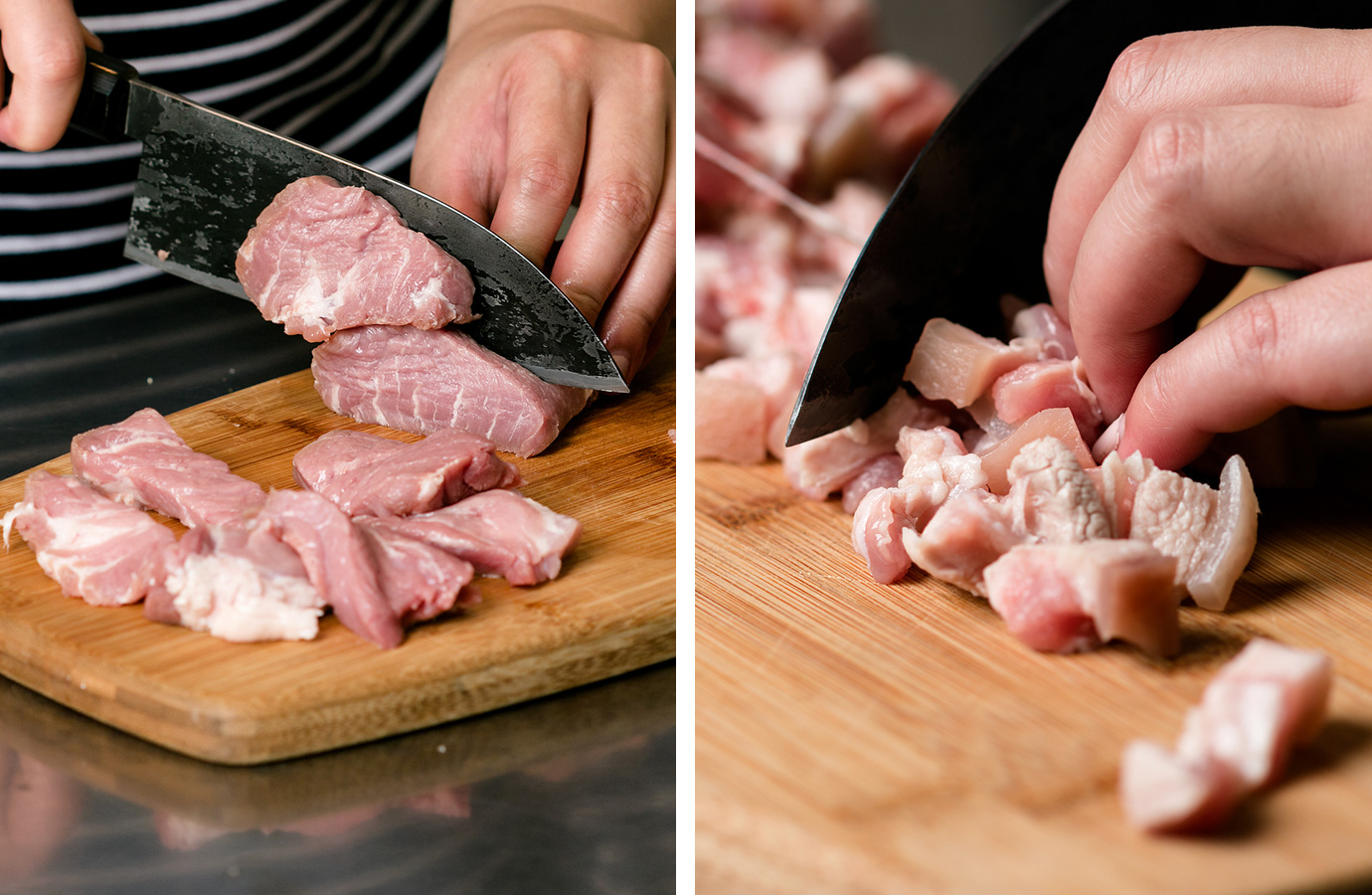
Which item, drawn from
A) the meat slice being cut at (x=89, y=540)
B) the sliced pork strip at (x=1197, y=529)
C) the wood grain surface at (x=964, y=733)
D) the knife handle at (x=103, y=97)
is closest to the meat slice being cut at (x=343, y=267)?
the knife handle at (x=103, y=97)

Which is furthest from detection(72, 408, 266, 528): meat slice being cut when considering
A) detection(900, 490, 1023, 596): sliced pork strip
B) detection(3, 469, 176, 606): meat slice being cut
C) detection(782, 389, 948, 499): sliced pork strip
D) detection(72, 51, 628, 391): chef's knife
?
detection(900, 490, 1023, 596): sliced pork strip

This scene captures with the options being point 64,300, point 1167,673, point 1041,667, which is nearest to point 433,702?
point 1041,667

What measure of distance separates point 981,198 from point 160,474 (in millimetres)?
1406

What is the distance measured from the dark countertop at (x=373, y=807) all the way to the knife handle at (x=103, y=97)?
1139 millimetres

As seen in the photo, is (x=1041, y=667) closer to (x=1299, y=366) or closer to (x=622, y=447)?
(x=1299, y=366)

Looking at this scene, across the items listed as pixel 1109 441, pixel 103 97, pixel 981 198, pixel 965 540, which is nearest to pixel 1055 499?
pixel 965 540

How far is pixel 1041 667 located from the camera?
146cm

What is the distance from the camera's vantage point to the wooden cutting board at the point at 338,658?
147 cm

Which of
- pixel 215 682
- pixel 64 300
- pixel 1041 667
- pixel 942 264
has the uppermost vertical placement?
pixel 942 264

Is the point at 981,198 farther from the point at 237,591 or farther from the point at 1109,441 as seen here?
the point at 237,591

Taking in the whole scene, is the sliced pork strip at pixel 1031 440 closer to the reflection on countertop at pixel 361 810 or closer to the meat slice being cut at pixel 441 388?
the reflection on countertop at pixel 361 810

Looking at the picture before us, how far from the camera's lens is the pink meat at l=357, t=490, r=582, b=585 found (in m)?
1.69

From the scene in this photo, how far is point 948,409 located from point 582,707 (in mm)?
Result: 816

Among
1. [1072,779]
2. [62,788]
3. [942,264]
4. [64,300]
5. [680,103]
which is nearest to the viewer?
[1072,779]
